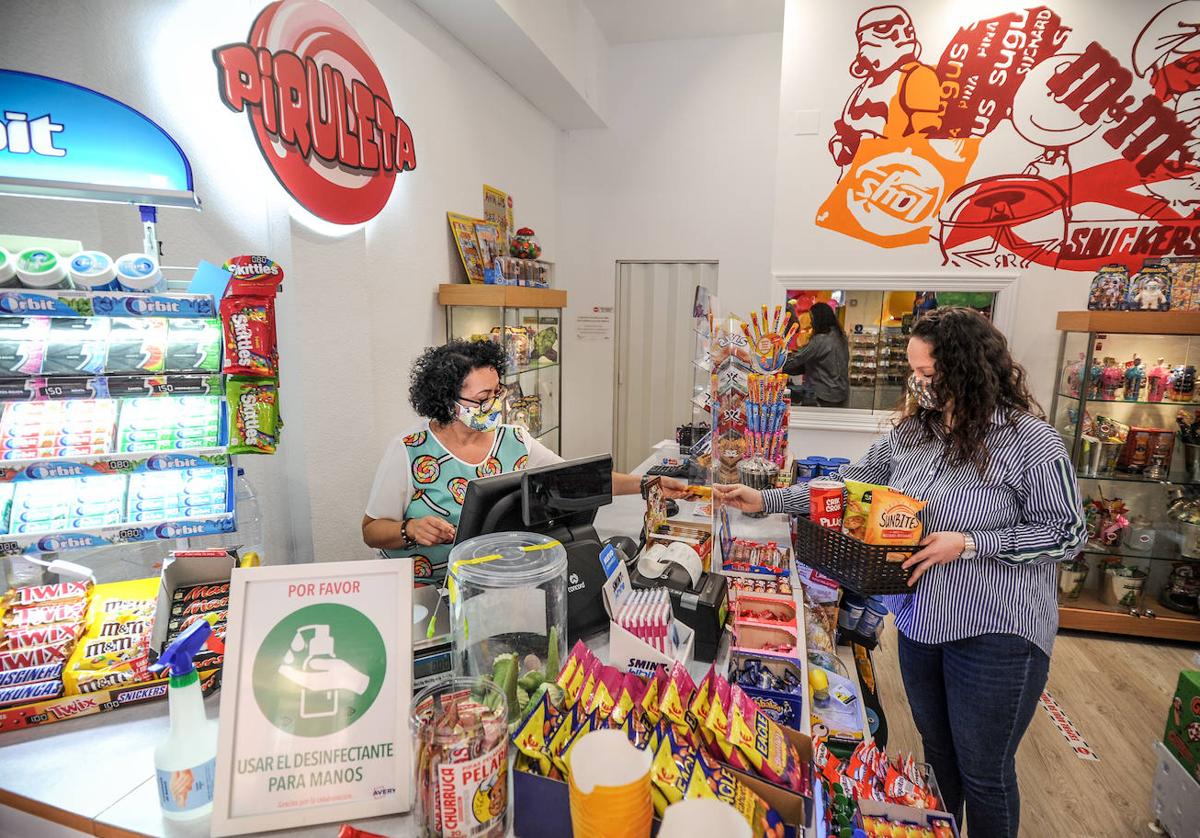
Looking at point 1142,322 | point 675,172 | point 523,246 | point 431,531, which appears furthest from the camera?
point 675,172

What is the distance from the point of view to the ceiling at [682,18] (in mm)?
4887

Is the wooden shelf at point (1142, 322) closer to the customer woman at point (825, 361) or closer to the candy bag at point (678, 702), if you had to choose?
the customer woman at point (825, 361)

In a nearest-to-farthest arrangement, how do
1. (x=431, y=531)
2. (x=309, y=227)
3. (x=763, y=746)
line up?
(x=763, y=746) < (x=431, y=531) < (x=309, y=227)

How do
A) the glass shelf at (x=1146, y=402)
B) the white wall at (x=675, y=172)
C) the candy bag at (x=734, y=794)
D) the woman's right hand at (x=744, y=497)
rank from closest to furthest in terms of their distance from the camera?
the candy bag at (x=734, y=794), the woman's right hand at (x=744, y=497), the glass shelf at (x=1146, y=402), the white wall at (x=675, y=172)

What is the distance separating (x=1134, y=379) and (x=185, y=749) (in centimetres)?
479

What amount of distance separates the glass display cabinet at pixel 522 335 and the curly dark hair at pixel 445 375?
119 centimetres

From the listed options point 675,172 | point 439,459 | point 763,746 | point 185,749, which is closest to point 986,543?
point 763,746

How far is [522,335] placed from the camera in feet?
14.0

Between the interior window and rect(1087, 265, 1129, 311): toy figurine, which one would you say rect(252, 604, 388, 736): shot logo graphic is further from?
rect(1087, 265, 1129, 311): toy figurine

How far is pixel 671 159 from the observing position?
5.76m

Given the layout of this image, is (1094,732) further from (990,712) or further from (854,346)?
(854,346)

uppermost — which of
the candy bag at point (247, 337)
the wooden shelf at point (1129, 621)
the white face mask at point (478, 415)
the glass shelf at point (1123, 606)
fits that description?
the candy bag at point (247, 337)

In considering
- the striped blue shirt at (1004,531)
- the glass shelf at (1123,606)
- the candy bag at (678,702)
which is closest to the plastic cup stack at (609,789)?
the candy bag at (678,702)

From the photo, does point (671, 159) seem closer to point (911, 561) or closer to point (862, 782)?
point (911, 561)
